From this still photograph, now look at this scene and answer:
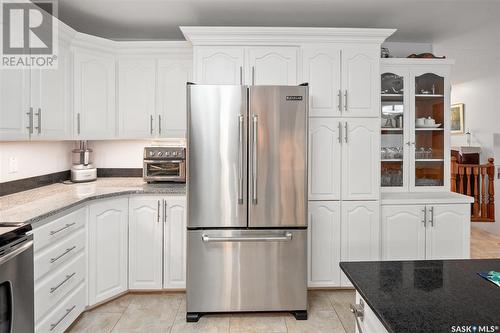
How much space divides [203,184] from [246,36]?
4.59 ft

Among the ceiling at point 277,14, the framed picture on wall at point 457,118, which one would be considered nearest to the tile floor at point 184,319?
the ceiling at point 277,14

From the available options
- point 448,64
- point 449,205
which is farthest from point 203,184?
point 448,64

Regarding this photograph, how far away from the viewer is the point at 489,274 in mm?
1369

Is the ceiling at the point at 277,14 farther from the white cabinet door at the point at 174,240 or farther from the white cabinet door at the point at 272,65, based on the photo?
the white cabinet door at the point at 174,240

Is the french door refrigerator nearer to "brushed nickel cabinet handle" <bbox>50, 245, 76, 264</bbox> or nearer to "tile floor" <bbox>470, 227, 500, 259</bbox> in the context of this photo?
"brushed nickel cabinet handle" <bbox>50, 245, 76, 264</bbox>

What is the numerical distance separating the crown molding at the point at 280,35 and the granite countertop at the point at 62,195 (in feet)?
4.51

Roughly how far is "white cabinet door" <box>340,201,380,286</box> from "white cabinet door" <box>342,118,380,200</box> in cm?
8

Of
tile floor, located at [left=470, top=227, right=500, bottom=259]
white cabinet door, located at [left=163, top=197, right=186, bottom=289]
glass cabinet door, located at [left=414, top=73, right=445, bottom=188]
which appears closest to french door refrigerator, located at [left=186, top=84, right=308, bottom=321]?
white cabinet door, located at [left=163, top=197, right=186, bottom=289]

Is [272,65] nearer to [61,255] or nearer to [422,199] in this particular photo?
[422,199]

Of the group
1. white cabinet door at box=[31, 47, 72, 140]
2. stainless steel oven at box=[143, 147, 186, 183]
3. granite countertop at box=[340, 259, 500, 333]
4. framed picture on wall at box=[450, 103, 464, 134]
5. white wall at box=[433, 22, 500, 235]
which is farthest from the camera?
framed picture on wall at box=[450, 103, 464, 134]

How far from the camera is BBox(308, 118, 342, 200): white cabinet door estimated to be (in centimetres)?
318

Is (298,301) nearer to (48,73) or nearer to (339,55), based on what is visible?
(339,55)

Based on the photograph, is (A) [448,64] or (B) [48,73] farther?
(A) [448,64]

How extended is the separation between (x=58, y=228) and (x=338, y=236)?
2.28m
